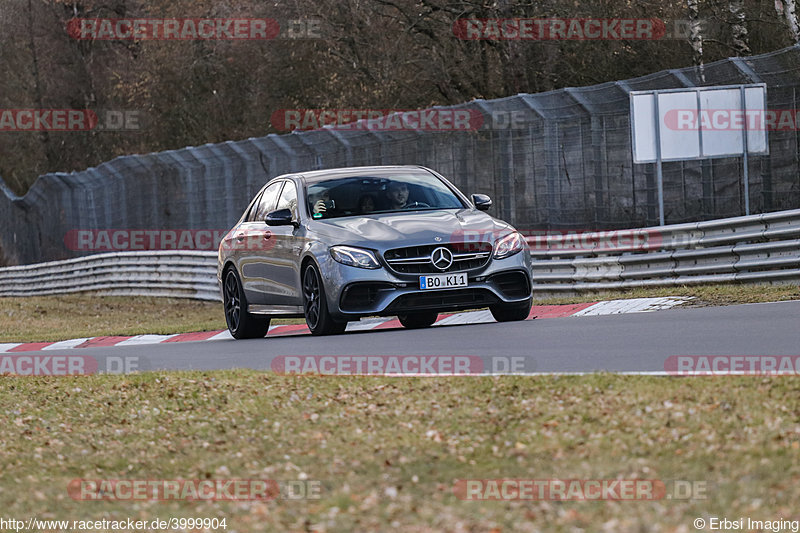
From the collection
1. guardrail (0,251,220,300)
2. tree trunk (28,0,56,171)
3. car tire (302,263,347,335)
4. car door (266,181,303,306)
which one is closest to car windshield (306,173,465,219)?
car door (266,181,303,306)

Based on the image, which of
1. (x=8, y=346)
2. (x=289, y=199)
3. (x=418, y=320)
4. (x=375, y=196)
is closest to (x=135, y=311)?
(x=8, y=346)

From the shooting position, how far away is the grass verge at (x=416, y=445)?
6285 mm

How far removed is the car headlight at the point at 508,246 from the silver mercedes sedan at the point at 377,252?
0.01m

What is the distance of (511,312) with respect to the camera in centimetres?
1469

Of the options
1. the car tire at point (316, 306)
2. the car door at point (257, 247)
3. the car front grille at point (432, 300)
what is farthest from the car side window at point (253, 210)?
the car front grille at point (432, 300)

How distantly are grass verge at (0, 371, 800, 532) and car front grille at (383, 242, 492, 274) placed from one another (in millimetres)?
2956

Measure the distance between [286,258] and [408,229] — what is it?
1683 mm

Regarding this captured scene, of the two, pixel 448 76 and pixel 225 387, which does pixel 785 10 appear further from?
pixel 225 387

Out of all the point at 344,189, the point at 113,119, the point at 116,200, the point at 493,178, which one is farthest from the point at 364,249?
the point at 113,119

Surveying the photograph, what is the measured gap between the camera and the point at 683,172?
1942cm

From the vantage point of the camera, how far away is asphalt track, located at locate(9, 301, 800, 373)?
10727 millimetres

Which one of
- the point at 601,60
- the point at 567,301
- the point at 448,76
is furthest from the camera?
the point at 448,76

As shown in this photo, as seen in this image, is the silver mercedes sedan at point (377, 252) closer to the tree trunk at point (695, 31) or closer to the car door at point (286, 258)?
the car door at point (286, 258)

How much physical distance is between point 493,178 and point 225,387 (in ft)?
39.5
